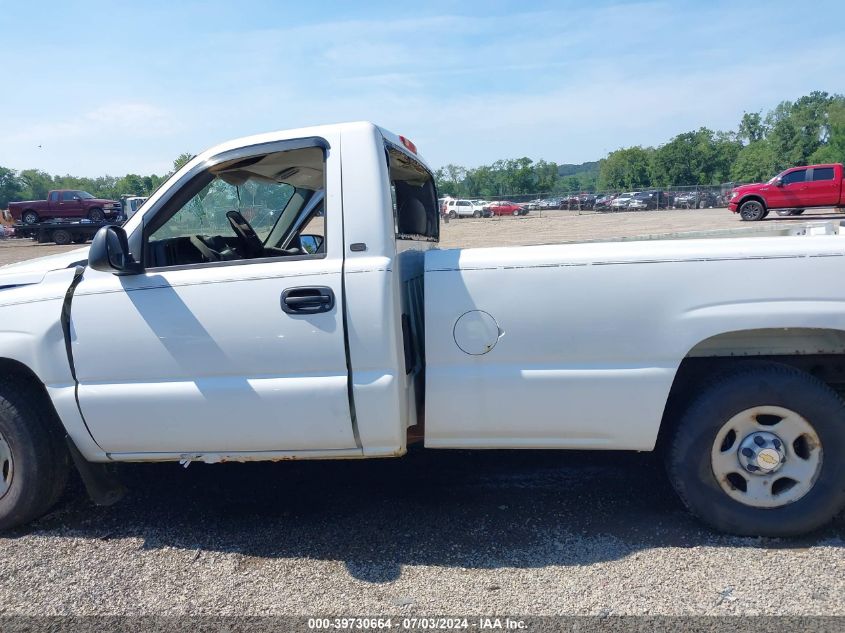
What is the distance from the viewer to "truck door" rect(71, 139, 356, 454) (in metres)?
3.22

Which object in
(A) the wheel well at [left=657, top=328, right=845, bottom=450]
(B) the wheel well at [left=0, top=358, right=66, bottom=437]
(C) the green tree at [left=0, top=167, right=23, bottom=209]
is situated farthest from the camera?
(C) the green tree at [left=0, top=167, right=23, bottom=209]

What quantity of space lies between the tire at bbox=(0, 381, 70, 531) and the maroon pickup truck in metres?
30.2

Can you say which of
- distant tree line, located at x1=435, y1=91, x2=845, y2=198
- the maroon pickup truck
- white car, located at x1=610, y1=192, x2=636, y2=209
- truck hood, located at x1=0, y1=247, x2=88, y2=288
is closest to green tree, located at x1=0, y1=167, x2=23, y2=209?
distant tree line, located at x1=435, y1=91, x2=845, y2=198

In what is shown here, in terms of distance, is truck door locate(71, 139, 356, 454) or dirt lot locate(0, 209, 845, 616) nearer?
dirt lot locate(0, 209, 845, 616)

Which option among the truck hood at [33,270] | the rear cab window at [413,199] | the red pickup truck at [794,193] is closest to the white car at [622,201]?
the red pickup truck at [794,193]

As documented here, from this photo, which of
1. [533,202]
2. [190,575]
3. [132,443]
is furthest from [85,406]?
[533,202]

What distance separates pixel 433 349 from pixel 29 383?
2.26 meters

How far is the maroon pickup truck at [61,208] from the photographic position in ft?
102

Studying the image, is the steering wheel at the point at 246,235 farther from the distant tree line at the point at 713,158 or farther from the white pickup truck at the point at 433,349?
the distant tree line at the point at 713,158

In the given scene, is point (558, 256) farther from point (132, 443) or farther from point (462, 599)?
point (132, 443)

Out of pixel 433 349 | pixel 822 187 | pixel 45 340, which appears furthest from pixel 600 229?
pixel 45 340

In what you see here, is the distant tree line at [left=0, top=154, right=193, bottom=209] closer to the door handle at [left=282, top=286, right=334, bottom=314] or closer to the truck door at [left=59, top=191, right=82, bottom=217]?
the truck door at [left=59, top=191, right=82, bottom=217]

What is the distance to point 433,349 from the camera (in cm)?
327

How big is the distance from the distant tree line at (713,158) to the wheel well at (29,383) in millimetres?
77983
